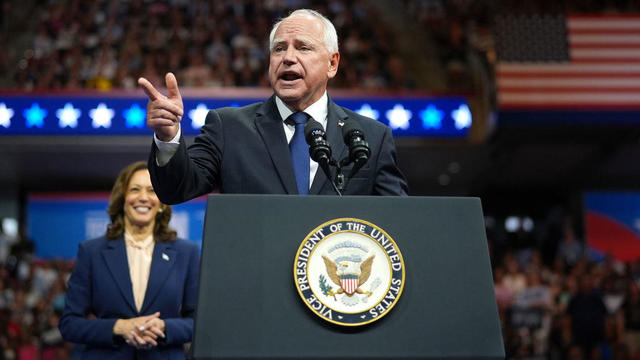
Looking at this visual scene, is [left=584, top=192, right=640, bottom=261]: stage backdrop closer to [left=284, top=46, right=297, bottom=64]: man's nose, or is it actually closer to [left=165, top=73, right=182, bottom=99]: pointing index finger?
[left=284, top=46, right=297, bottom=64]: man's nose

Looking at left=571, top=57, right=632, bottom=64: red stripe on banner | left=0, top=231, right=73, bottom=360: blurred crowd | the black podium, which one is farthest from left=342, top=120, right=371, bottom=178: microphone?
left=571, top=57, right=632, bottom=64: red stripe on banner

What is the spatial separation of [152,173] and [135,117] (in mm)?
8669

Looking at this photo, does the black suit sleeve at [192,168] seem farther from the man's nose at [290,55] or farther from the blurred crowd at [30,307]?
the blurred crowd at [30,307]

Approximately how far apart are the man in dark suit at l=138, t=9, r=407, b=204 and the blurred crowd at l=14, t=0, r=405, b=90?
8.67 m

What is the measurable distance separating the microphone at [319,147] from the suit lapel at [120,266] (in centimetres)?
145

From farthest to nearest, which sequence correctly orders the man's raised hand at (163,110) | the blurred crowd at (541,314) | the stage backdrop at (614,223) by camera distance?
the stage backdrop at (614,223) < the blurred crowd at (541,314) < the man's raised hand at (163,110)

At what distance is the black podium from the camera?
1279 millimetres

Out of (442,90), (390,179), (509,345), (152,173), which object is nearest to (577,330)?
(509,345)

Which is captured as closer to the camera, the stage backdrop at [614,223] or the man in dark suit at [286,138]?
the man in dark suit at [286,138]

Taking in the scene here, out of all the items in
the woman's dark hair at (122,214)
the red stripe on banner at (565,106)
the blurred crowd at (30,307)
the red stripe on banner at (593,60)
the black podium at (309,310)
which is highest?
the red stripe on banner at (593,60)

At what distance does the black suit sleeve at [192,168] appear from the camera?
5.28 feet

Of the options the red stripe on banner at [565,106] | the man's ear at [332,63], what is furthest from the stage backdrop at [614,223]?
the man's ear at [332,63]

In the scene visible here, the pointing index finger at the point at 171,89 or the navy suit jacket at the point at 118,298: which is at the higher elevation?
the pointing index finger at the point at 171,89

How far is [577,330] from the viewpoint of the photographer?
7344 mm
